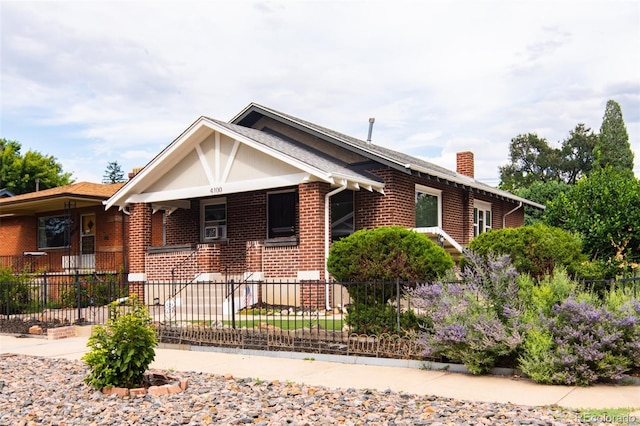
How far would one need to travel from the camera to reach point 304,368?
9281 mm

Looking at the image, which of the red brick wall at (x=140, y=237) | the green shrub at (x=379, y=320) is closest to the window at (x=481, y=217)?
the red brick wall at (x=140, y=237)

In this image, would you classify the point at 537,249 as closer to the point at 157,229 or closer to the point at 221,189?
the point at 221,189

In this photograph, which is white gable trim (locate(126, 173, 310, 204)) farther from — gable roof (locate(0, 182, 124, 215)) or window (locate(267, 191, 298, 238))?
gable roof (locate(0, 182, 124, 215))

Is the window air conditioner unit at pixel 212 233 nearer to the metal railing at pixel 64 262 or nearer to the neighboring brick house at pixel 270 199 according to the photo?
the neighboring brick house at pixel 270 199

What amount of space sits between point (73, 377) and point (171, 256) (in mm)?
10311

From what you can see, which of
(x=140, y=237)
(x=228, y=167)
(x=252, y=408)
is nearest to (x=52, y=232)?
(x=140, y=237)

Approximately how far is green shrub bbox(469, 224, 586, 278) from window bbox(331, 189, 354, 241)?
19.0 feet

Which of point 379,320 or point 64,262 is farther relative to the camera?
point 64,262

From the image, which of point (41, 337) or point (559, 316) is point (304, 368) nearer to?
point (559, 316)

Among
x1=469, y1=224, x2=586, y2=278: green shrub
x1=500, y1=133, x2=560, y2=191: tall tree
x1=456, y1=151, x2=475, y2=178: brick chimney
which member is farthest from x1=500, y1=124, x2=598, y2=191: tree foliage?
x1=469, y1=224, x2=586, y2=278: green shrub

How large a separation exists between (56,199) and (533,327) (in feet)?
67.3

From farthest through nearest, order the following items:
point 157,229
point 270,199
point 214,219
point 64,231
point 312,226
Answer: point 64,231, point 157,229, point 214,219, point 270,199, point 312,226

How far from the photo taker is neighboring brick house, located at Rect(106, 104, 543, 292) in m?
16.2

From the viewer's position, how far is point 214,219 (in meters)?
20.7
